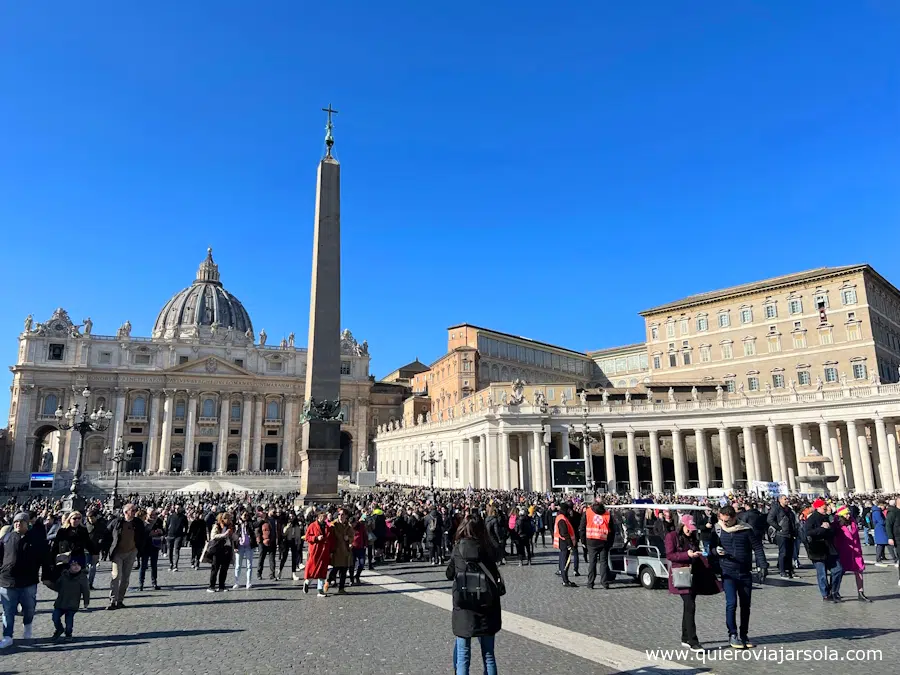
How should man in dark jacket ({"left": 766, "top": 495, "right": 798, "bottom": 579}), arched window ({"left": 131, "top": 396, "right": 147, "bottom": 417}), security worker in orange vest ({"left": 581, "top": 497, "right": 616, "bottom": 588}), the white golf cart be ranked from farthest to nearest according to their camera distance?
arched window ({"left": 131, "top": 396, "right": 147, "bottom": 417}) < man in dark jacket ({"left": 766, "top": 495, "right": 798, "bottom": 579}) < security worker in orange vest ({"left": 581, "top": 497, "right": 616, "bottom": 588}) < the white golf cart

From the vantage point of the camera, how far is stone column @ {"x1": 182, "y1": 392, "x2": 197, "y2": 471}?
73312mm

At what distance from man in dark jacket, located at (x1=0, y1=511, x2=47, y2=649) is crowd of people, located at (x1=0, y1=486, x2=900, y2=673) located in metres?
0.01

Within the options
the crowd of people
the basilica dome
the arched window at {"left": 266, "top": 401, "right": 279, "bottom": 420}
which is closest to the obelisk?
the crowd of people

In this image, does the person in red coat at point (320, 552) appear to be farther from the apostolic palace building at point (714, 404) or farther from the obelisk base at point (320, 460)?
the apostolic palace building at point (714, 404)

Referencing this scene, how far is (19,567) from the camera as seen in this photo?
6312 mm

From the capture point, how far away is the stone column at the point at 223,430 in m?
75.1

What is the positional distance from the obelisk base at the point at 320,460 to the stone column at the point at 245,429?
62.0 m

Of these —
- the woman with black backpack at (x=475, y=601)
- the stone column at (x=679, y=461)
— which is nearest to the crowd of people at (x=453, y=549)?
the woman with black backpack at (x=475, y=601)

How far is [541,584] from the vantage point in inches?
412

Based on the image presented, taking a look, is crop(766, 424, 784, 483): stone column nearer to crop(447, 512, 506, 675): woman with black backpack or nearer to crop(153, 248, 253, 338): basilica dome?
crop(447, 512, 506, 675): woman with black backpack

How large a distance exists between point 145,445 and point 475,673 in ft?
257

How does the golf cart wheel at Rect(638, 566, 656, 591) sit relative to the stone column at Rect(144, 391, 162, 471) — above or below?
below

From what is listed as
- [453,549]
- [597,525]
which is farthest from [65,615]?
[597,525]

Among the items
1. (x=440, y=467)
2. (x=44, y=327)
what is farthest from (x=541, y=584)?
(x=44, y=327)
